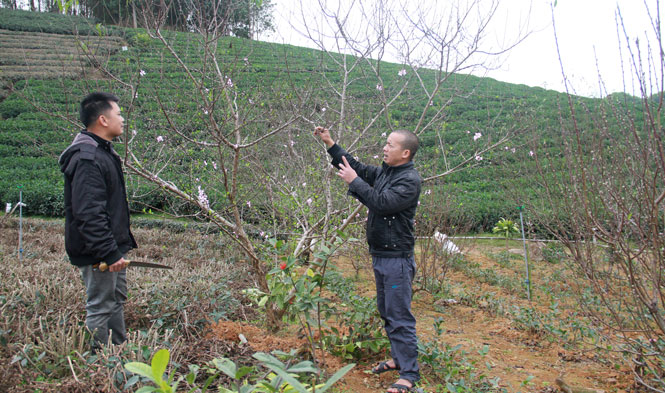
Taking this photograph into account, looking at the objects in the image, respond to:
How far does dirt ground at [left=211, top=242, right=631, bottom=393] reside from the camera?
2760 millimetres

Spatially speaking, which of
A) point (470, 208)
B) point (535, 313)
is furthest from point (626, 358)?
point (470, 208)

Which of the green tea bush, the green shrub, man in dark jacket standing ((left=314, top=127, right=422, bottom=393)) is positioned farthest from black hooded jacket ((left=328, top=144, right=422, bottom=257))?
the green tea bush

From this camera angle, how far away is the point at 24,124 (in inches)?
649

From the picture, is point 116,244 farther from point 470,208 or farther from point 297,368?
point 470,208

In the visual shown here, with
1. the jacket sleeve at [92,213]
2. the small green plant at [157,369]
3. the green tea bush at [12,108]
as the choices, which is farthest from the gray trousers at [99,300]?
the green tea bush at [12,108]

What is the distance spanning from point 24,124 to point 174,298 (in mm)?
16913

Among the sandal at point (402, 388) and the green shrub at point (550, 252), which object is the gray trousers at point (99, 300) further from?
the green shrub at point (550, 252)

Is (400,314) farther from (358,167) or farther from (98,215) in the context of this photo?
(98,215)

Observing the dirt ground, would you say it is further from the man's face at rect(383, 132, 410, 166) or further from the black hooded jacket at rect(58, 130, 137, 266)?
the man's face at rect(383, 132, 410, 166)

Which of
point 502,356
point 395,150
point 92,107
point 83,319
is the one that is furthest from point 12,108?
point 502,356

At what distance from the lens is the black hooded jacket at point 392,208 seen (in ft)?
8.30

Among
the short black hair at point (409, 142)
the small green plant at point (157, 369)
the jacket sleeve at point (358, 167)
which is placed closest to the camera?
the small green plant at point (157, 369)

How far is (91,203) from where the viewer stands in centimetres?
A: 237

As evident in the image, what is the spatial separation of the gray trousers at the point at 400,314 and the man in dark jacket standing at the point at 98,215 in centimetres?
148
